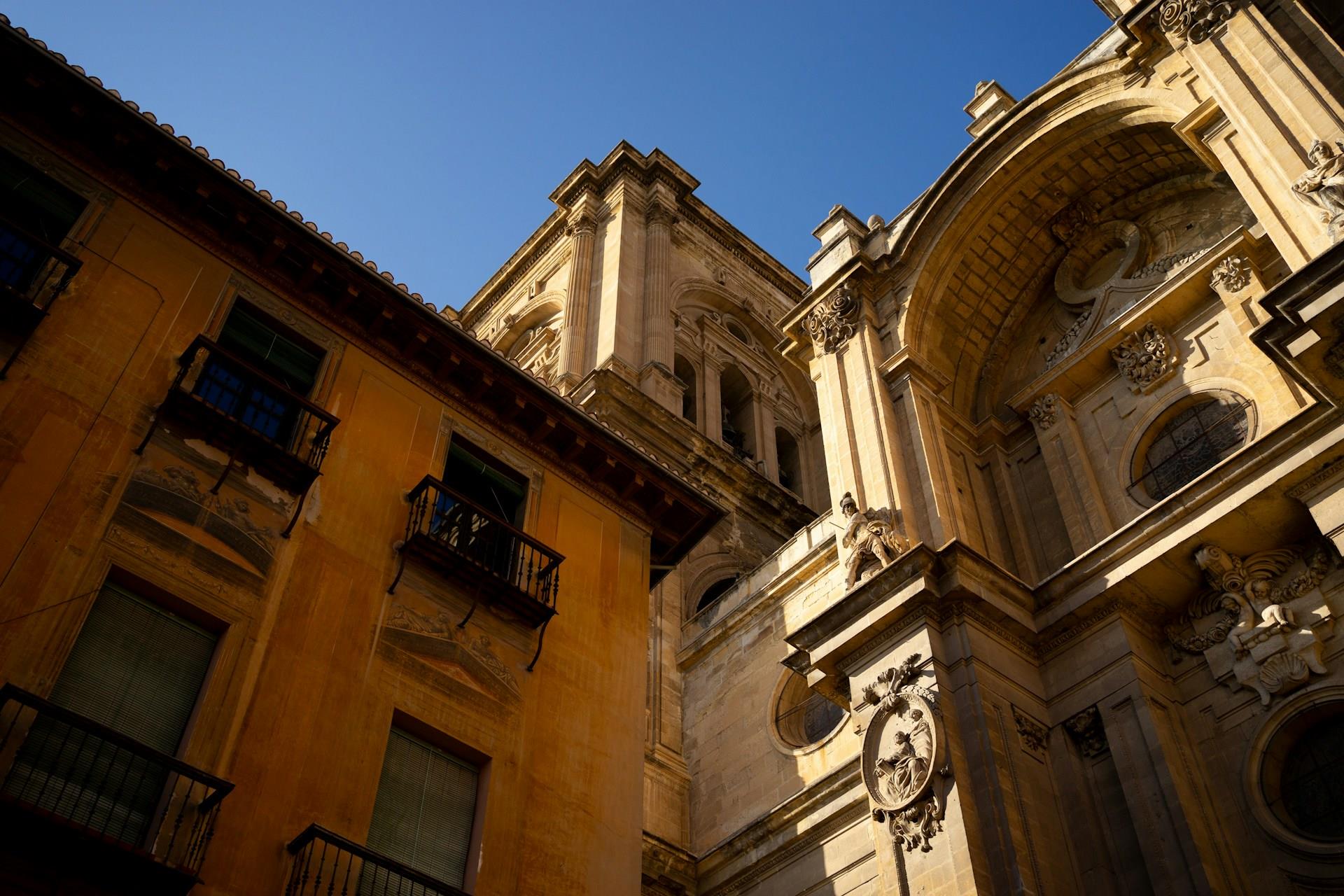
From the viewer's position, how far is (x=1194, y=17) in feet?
58.0

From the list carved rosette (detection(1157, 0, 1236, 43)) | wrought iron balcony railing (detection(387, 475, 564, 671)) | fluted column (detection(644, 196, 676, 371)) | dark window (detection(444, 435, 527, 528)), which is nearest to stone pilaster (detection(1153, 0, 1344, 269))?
carved rosette (detection(1157, 0, 1236, 43))

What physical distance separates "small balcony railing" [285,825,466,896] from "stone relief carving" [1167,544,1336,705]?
9.04 metres

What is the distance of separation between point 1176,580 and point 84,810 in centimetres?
1198

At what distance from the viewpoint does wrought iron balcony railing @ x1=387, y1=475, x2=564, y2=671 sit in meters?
12.9

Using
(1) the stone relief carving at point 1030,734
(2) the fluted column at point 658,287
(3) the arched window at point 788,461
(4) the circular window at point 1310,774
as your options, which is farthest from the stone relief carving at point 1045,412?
(3) the arched window at point 788,461

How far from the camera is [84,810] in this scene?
8867 mm

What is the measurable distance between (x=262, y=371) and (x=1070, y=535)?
36.9ft

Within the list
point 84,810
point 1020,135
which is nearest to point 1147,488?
point 1020,135

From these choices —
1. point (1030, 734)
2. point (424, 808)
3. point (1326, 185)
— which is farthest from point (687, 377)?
point (424, 808)

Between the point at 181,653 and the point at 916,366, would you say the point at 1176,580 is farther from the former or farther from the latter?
the point at 181,653

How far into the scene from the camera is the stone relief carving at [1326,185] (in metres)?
14.0

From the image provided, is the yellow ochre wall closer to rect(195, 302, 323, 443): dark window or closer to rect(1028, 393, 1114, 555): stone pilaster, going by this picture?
rect(195, 302, 323, 443): dark window

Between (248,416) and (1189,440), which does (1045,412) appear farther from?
(248,416)

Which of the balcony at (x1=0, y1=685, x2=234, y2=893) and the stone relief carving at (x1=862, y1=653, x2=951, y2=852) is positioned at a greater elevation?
the stone relief carving at (x1=862, y1=653, x2=951, y2=852)
